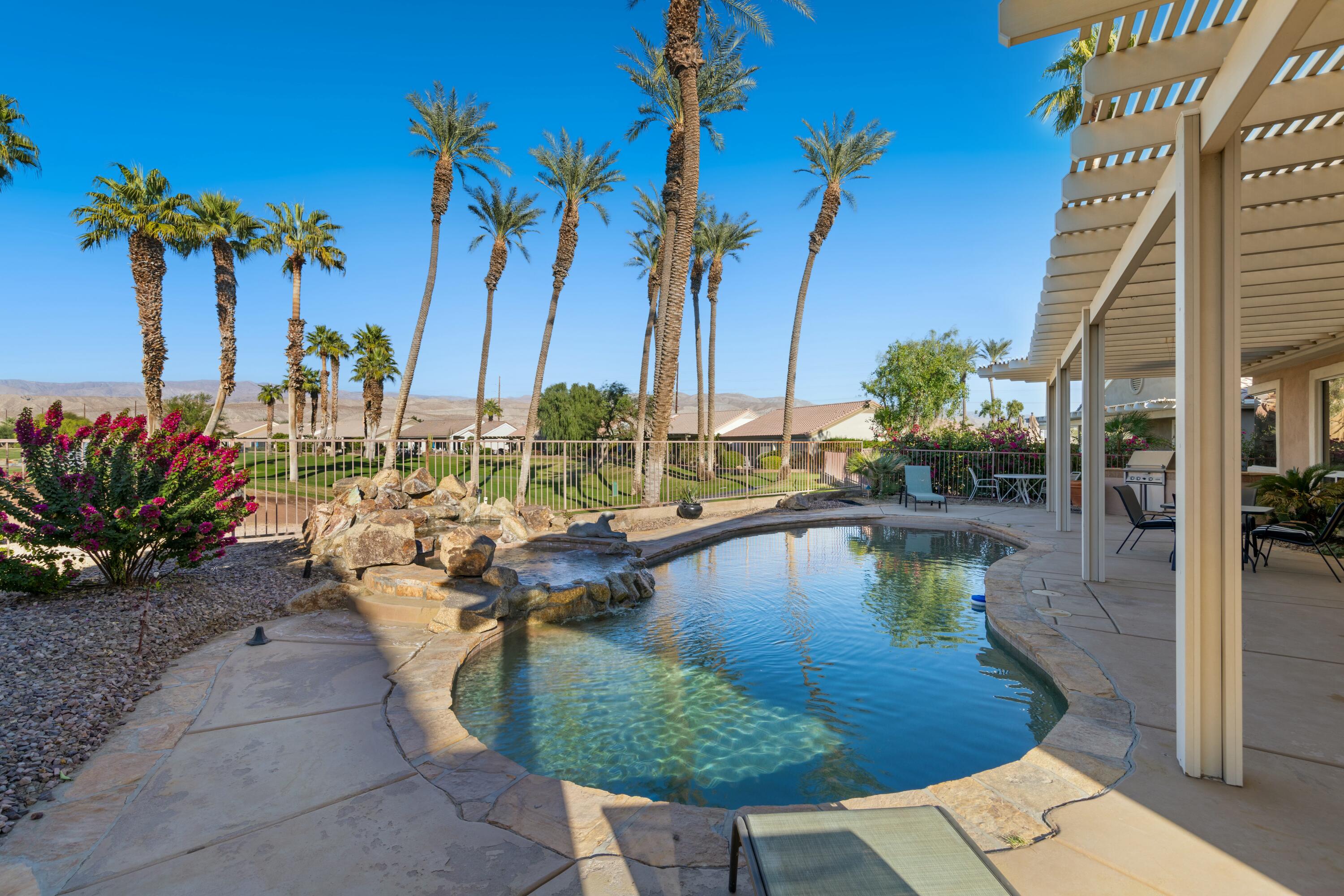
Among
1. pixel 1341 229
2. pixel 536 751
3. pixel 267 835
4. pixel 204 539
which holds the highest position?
pixel 1341 229

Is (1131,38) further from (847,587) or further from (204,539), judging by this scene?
(204,539)

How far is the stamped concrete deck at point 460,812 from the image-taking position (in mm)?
1849

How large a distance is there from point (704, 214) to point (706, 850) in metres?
26.7

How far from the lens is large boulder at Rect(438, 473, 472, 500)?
909cm

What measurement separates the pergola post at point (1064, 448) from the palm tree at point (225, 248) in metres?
29.7

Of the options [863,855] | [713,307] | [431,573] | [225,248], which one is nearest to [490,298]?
[713,307]

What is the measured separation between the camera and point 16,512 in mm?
4508

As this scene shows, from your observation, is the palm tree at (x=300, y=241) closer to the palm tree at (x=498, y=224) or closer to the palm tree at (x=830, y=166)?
the palm tree at (x=498, y=224)

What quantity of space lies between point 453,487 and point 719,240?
68.5 ft

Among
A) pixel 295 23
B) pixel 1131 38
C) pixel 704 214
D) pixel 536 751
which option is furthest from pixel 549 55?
pixel 536 751

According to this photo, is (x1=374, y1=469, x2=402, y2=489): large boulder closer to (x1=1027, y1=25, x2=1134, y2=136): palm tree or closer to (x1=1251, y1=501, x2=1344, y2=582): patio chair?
(x1=1251, y1=501, x2=1344, y2=582): patio chair

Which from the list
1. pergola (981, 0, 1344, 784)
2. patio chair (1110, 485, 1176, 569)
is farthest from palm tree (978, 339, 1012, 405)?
pergola (981, 0, 1344, 784)

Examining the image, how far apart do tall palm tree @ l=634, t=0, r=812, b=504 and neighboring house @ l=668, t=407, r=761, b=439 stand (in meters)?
32.3

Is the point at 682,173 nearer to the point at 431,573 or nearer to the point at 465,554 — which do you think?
the point at 465,554
